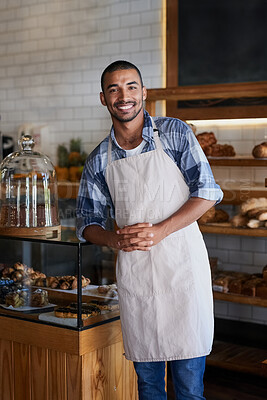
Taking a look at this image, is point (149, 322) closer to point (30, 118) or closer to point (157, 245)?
point (157, 245)

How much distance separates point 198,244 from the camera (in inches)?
102

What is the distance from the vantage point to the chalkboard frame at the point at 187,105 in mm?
4750

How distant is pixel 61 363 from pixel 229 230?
1.80m

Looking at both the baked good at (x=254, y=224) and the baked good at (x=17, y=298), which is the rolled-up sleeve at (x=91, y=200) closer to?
the baked good at (x=17, y=298)

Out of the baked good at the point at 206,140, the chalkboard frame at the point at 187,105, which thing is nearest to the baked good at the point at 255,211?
the baked good at the point at 206,140

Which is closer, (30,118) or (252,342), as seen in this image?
(252,342)

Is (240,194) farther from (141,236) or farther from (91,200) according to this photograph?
(141,236)

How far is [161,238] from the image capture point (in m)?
2.46

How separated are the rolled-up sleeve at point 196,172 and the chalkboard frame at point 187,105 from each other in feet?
7.77

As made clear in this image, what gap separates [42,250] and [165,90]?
1.52 meters

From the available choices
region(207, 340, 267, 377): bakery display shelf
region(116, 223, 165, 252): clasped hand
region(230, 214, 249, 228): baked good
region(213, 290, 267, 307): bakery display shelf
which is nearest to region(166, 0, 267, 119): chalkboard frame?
region(230, 214, 249, 228): baked good

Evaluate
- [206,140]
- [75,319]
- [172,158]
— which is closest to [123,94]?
[172,158]

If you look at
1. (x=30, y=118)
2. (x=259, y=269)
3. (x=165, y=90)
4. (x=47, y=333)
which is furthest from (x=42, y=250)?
(x=30, y=118)

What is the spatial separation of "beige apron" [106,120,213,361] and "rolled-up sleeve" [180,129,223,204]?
5 centimetres
